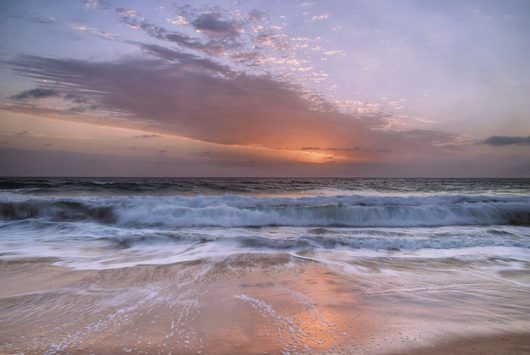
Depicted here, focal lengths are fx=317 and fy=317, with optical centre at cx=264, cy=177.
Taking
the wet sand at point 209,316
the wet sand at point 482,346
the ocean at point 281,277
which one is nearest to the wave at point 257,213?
the ocean at point 281,277

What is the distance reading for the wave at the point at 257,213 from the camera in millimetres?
13164

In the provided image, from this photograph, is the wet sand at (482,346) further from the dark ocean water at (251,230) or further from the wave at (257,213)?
the wave at (257,213)

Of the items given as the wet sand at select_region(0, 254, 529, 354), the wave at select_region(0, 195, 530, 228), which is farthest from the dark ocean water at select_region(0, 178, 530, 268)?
the wet sand at select_region(0, 254, 529, 354)

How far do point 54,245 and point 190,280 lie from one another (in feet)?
15.4

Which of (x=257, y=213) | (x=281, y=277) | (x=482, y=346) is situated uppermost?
(x=482, y=346)

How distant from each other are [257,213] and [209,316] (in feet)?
35.3

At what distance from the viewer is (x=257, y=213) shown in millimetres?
14141

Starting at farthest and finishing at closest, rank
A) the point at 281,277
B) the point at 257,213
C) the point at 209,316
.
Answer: the point at 257,213, the point at 281,277, the point at 209,316

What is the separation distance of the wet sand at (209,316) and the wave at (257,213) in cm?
765

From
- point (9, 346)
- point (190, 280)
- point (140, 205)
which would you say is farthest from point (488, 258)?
point (140, 205)

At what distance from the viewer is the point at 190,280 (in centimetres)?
473

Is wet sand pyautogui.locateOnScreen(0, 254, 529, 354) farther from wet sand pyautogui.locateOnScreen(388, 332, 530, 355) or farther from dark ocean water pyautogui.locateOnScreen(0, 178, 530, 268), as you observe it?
dark ocean water pyautogui.locateOnScreen(0, 178, 530, 268)

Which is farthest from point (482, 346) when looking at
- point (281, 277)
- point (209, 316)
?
point (281, 277)

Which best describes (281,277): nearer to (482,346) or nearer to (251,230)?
(482,346)
